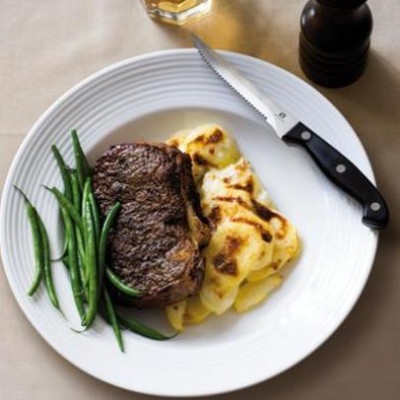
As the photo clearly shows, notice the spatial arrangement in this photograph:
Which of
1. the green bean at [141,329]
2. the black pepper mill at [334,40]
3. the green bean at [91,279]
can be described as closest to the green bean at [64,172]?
the green bean at [91,279]

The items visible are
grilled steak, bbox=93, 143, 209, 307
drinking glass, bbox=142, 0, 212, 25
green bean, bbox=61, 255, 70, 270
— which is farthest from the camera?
drinking glass, bbox=142, 0, 212, 25

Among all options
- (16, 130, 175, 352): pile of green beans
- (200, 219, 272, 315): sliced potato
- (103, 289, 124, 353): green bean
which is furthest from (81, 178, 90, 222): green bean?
(200, 219, 272, 315): sliced potato

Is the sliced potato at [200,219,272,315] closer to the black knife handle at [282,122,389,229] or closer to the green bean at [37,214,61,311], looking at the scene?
the black knife handle at [282,122,389,229]

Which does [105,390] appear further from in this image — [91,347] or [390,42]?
[390,42]

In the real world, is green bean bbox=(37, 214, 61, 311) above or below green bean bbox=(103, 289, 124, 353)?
above

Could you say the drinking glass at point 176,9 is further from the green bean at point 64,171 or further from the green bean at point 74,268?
the green bean at point 74,268

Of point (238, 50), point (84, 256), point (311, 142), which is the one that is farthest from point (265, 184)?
point (84, 256)
